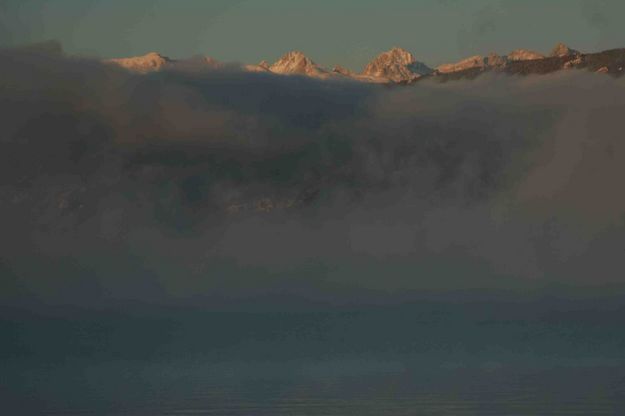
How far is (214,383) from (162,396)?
35.8 metres

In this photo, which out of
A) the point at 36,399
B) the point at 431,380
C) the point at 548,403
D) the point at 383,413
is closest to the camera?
the point at 383,413

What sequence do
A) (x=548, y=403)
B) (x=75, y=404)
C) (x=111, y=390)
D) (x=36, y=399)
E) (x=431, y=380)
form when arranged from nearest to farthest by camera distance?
(x=548, y=403) → (x=75, y=404) → (x=36, y=399) → (x=111, y=390) → (x=431, y=380)

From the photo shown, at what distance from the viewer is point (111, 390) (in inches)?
6412

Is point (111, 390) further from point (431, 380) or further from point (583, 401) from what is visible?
point (583, 401)

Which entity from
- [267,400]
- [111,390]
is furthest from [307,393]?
[111,390]

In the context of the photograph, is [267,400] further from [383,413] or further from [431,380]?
[431,380]

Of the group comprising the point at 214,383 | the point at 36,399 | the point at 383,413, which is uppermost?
the point at 214,383

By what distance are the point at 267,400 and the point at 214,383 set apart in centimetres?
4460

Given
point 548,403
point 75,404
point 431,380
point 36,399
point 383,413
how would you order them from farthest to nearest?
point 431,380, point 36,399, point 75,404, point 548,403, point 383,413

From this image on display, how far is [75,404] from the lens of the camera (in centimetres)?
13475

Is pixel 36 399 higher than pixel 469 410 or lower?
higher

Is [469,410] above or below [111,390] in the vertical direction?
below

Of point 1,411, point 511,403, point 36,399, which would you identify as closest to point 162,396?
point 36,399

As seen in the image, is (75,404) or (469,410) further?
(75,404)
